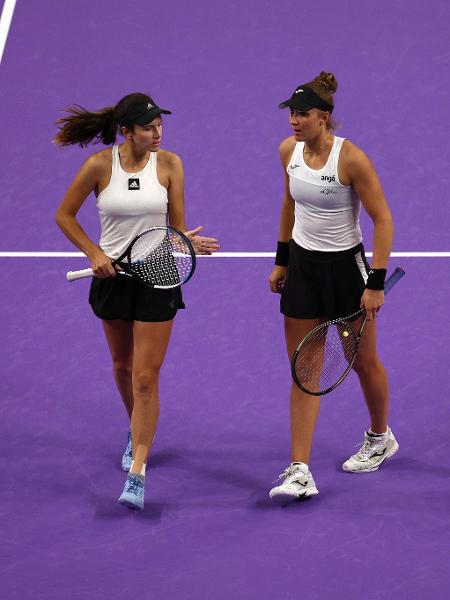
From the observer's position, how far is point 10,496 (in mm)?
6641

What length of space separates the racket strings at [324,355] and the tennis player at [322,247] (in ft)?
0.35

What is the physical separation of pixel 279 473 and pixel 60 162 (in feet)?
12.7

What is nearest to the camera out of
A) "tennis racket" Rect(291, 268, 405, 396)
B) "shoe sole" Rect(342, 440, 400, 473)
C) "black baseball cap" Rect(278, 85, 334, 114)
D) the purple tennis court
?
the purple tennis court

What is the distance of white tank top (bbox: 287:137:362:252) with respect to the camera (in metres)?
6.38

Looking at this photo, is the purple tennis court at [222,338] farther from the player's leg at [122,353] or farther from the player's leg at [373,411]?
the player's leg at [122,353]

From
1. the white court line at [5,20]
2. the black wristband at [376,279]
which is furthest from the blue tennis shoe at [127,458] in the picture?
the white court line at [5,20]

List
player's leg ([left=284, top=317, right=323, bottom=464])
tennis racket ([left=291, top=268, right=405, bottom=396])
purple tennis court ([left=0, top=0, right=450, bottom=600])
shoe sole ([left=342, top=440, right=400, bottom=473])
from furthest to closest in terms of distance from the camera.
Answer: shoe sole ([left=342, top=440, right=400, bottom=473]) → player's leg ([left=284, top=317, right=323, bottom=464]) → tennis racket ([left=291, top=268, right=405, bottom=396]) → purple tennis court ([left=0, top=0, right=450, bottom=600])

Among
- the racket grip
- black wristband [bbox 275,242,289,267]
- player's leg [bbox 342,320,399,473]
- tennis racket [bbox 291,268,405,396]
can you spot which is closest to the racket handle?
tennis racket [bbox 291,268,405,396]

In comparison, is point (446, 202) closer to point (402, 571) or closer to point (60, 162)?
point (60, 162)

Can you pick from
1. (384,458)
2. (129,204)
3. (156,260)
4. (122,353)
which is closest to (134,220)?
(129,204)

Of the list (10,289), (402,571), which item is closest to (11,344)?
(10,289)

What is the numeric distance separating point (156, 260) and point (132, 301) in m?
0.26

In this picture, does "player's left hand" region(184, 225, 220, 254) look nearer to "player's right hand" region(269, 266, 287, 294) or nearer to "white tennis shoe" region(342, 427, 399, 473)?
"player's right hand" region(269, 266, 287, 294)

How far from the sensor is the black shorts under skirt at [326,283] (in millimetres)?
6551
